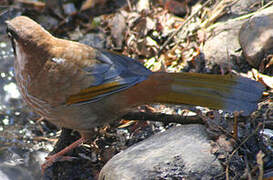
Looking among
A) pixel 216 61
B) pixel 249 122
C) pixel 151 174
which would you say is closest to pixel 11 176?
pixel 151 174

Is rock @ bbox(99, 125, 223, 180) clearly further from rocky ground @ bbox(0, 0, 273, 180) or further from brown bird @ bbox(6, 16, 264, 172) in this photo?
brown bird @ bbox(6, 16, 264, 172)

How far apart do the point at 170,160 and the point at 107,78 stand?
1.06 m

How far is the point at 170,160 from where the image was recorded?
3020 millimetres

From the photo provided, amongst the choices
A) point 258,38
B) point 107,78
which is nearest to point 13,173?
point 107,78

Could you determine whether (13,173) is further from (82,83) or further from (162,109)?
(162,109)

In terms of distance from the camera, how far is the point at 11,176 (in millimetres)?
3629

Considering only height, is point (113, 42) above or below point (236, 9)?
below

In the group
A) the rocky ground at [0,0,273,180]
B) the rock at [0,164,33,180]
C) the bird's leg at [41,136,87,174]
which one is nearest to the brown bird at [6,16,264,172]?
the bird's leg at [41,136,87,174]

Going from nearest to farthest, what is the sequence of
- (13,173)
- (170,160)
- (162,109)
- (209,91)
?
(170,160) → (209,91) → (13,173) → (162,109)

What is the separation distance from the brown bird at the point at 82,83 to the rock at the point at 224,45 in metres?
1.02

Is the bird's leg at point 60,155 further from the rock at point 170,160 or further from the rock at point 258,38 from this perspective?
the rock at point 258,38

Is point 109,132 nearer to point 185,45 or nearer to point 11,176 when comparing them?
point 11,176

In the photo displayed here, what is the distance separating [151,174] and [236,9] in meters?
2.81

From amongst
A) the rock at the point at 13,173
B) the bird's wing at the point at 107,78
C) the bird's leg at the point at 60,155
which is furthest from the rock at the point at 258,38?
the rock at the point at 13,173
